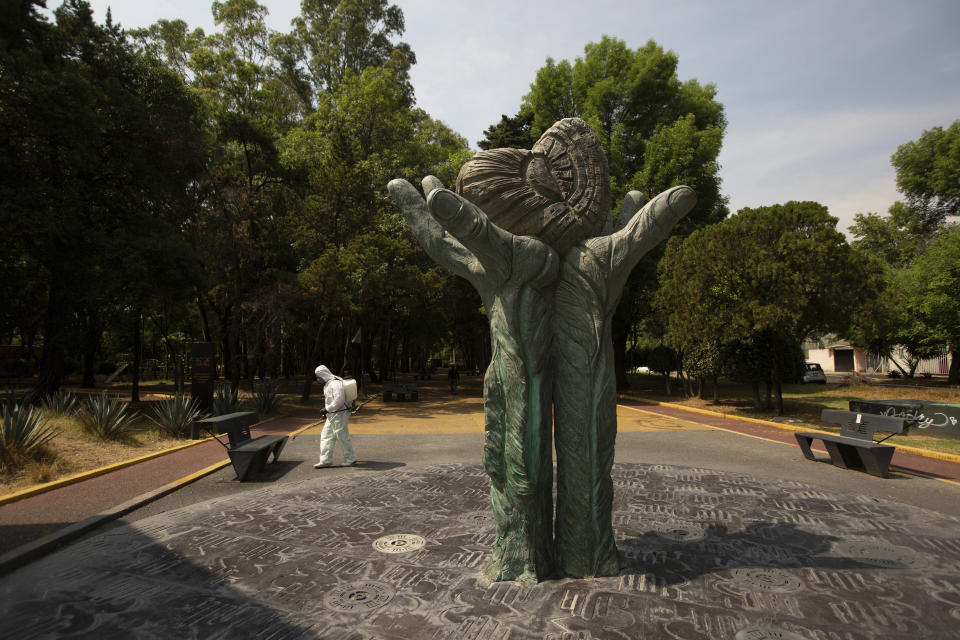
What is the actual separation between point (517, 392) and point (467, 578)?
139 cm

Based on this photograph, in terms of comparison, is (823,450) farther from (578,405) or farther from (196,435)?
(196,435)

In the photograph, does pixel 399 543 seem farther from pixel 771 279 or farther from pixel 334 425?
pixel 771 279

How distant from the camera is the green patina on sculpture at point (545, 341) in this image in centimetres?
358

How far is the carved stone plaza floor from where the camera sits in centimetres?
294

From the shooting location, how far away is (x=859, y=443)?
728 cm

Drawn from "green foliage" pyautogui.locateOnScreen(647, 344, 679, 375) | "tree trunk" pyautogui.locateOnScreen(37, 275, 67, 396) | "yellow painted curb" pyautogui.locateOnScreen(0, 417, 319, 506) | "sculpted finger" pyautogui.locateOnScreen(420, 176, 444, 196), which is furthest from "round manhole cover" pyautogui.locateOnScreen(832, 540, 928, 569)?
"green foliage" pyautogui.locateOnScreen(647, 344, 679, 375)

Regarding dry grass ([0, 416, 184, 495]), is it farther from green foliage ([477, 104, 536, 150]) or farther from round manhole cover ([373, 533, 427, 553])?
green foliage ([477, 104, 536, 150])

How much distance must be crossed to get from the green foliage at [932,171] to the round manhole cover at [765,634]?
3520 centimetres

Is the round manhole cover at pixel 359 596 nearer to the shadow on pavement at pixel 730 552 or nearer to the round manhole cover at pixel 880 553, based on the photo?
the shadow on pavement at pixel 730 552

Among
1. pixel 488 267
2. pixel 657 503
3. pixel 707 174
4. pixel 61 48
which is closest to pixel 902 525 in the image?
pixel 657 503

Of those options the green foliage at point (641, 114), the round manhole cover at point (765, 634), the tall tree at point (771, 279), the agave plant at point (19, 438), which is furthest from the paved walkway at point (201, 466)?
the green foliage at point (641, 114)

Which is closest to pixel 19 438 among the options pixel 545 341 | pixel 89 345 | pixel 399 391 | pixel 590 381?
pixel 545 341

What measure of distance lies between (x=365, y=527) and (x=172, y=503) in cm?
303

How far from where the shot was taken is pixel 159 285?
13.8 m
